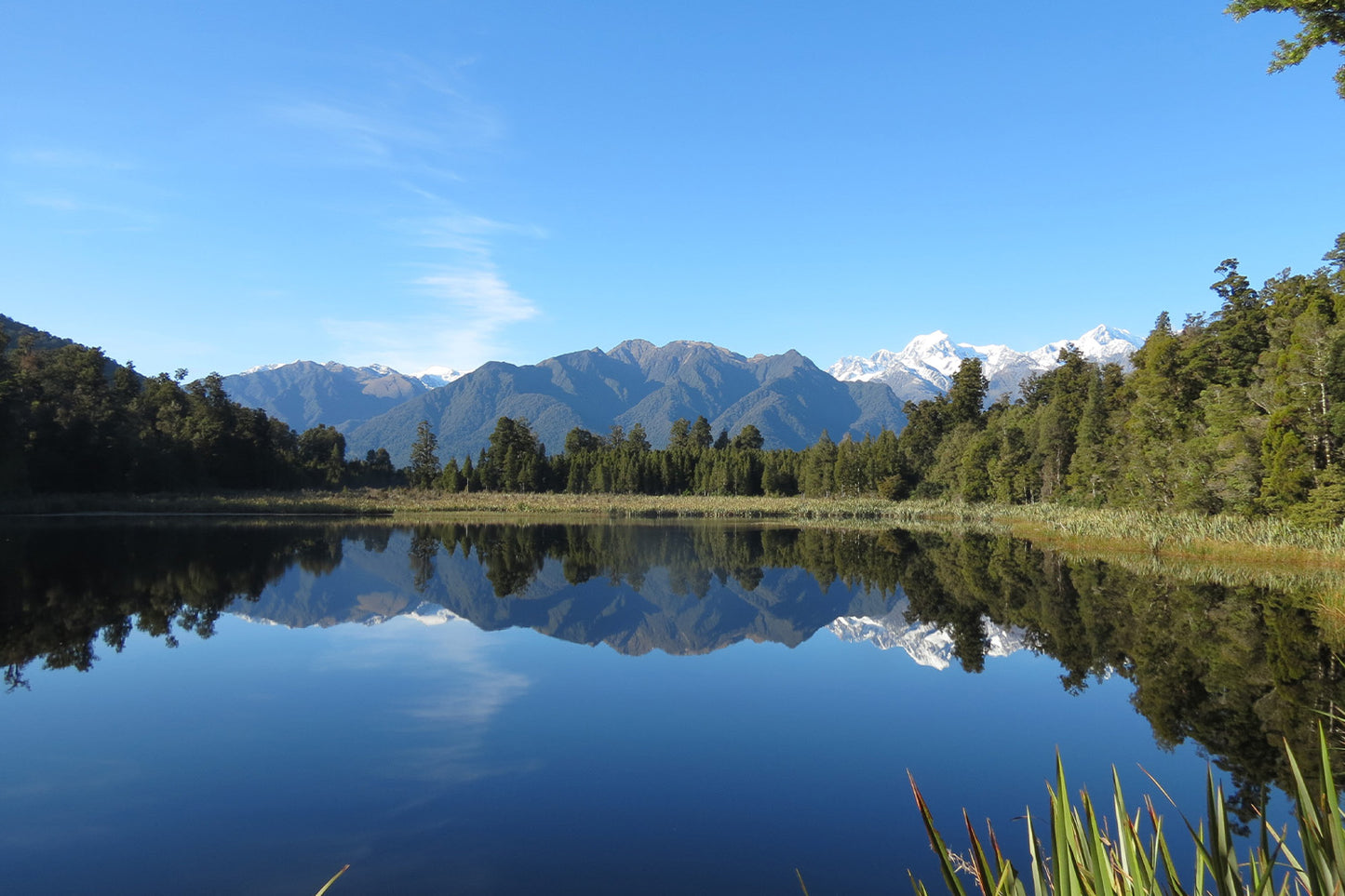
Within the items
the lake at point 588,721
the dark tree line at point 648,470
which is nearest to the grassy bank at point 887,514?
the lake at point 588,721

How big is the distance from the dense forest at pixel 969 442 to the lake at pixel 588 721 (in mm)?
10263

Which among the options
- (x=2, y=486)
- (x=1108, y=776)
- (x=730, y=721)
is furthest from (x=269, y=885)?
(x=2, y=486)

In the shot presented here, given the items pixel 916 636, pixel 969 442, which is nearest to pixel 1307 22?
pixel 916 636

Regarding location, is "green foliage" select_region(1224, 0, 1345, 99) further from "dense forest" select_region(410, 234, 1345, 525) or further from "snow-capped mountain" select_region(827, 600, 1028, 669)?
"dense forest" select_region(410, 234, 1345, 525)

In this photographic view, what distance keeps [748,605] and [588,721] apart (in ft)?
30.0

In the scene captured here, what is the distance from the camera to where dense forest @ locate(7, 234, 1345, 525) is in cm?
2495

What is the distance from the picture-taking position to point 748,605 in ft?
56.5

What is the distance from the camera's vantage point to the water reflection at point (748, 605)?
1005 cm

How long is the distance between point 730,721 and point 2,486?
49.1 metres

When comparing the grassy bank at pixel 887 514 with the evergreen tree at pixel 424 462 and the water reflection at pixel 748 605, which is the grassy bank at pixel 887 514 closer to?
the water reflection at pixel 748 605

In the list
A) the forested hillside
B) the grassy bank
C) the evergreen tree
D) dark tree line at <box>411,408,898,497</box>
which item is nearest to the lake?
the grassy bank

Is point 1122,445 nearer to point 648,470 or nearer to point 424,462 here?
point 648,470

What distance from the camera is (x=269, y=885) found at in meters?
4.79

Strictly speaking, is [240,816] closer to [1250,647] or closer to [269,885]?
[269,885]
